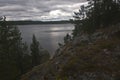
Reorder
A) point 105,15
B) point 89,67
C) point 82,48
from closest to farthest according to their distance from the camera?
point 89,67 → point 82,48 → point 105,15

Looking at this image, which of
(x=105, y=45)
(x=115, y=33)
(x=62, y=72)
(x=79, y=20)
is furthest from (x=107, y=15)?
(x=79, y=20)

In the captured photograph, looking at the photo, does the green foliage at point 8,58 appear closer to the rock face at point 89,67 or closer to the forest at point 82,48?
the forest at point 82,48

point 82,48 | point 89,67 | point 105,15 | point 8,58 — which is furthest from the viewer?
point 8,58

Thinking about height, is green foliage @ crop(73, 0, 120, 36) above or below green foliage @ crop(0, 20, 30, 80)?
above

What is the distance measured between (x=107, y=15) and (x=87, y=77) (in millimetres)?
16505

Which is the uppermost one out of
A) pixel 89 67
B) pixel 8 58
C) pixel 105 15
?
pixel 105 15

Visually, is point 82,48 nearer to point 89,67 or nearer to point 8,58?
point 89,67

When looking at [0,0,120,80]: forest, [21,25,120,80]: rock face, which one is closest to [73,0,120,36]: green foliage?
[0,0,120,80]: forest

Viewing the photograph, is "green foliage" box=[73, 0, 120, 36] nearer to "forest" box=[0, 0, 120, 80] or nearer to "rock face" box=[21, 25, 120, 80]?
"forest" box=[0, 0, 120, 80]

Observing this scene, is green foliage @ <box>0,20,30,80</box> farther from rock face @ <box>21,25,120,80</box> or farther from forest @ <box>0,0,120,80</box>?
rock face @ <box>21,25,120,80</box>

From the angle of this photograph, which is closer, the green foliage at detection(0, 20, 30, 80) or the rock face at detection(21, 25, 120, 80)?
the rock face at detection(21, 25, 120, 80)

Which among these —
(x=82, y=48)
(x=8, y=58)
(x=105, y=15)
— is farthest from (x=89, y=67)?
(x=8, y=58)

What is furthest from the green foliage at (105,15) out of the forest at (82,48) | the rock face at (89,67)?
the rock face at (89,67)

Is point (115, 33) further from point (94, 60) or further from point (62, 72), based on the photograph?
point (62, 72)
